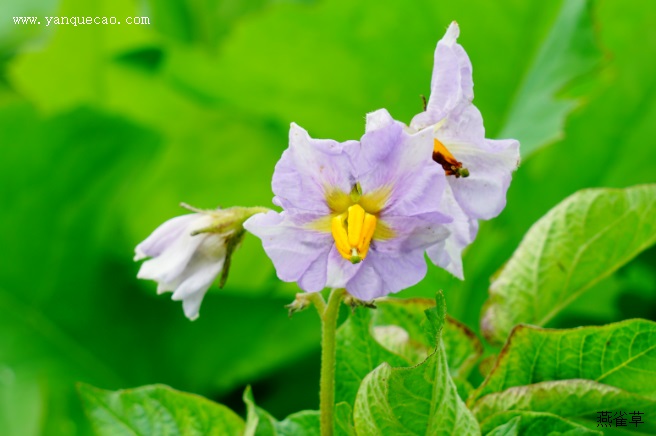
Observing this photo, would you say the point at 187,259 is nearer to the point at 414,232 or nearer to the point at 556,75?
the point at 414,232

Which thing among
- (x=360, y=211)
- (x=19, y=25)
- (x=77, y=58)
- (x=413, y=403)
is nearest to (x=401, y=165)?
(x=360, y=211)

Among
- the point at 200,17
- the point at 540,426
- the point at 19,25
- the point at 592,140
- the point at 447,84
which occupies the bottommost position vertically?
the point at 540,426

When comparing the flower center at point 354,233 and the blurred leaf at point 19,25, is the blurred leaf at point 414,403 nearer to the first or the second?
the flower center at point 354,233

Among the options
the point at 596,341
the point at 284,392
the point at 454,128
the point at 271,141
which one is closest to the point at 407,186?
the point at 454,128

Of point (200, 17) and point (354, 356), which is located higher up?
point (200, 17)

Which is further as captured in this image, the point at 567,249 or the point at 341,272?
the point at 567,249

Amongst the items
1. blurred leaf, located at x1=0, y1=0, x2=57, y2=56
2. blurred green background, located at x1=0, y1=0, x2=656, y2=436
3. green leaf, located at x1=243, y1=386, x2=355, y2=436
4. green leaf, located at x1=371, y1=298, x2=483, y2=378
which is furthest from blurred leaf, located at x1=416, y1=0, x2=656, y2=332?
blurred leaf, located at x1=0, y1=0, x2=57, y2=56

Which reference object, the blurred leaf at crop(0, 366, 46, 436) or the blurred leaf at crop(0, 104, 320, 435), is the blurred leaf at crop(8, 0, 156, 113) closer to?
the blurred leaf at crop(0, 104, 320, 435)
